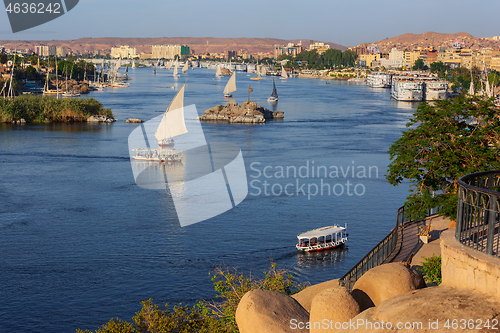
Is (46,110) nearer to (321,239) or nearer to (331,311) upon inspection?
(321,239)

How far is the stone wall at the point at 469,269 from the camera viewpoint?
18.5 feet

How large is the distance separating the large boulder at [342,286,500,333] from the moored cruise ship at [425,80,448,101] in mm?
89238

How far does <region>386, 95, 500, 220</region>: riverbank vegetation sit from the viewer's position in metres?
14.1

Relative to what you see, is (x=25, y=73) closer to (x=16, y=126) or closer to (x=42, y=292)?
(x=16, y=126)

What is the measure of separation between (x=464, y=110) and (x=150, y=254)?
12.0m

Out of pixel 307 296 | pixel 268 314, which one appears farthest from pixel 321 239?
pixel 268 314

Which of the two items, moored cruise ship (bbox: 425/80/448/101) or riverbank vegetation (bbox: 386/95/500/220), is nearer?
riverbank vegetation (bbox: 386/95/500/220)

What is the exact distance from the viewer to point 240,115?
6300cm

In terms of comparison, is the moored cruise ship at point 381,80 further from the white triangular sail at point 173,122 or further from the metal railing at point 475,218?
the metal railing at point 475,218

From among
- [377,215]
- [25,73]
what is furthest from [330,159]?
[25,73]

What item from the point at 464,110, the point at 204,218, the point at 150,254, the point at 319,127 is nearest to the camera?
the point at 464,110

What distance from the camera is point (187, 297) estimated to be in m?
16.5

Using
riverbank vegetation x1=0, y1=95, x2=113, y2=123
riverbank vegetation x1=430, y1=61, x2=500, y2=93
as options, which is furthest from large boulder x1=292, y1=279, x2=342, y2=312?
riverbank vegetation x1=430, y1=61, x2=500, y2=93

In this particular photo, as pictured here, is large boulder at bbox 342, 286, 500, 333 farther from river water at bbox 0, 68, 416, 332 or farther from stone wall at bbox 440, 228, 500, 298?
river water at bbox 0, 68, 416, 332
